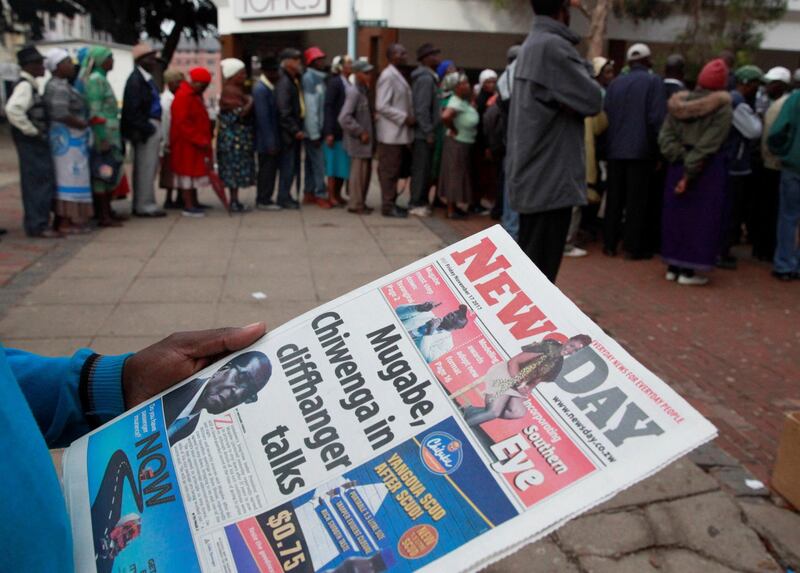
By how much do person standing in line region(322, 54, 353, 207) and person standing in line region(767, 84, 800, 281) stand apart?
4.96 meters

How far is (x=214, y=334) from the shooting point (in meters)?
1.16

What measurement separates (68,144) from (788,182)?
648 cm

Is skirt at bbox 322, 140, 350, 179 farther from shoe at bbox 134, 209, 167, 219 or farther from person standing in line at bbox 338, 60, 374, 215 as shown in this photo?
shoe at bbox 134, 209, 167, 219

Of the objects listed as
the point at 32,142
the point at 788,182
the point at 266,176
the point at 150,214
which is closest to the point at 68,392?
the point at 788,182

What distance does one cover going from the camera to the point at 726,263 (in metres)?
6.54

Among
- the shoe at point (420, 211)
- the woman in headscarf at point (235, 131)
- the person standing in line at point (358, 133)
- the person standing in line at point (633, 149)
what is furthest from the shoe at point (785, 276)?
the woman in headscarf at point (235, 131)

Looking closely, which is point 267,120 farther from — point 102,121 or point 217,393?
point 217,393

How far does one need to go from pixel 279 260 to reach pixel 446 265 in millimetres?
5301

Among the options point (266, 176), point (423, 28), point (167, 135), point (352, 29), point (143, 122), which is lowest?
point (266, 176)

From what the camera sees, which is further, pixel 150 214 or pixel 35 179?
pixel 150 214

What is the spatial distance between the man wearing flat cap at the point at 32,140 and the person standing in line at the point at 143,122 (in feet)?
3.74

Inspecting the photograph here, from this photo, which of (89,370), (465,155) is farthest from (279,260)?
(89,370)

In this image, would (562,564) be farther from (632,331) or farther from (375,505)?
(632,331)

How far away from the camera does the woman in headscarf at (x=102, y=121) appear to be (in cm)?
706
